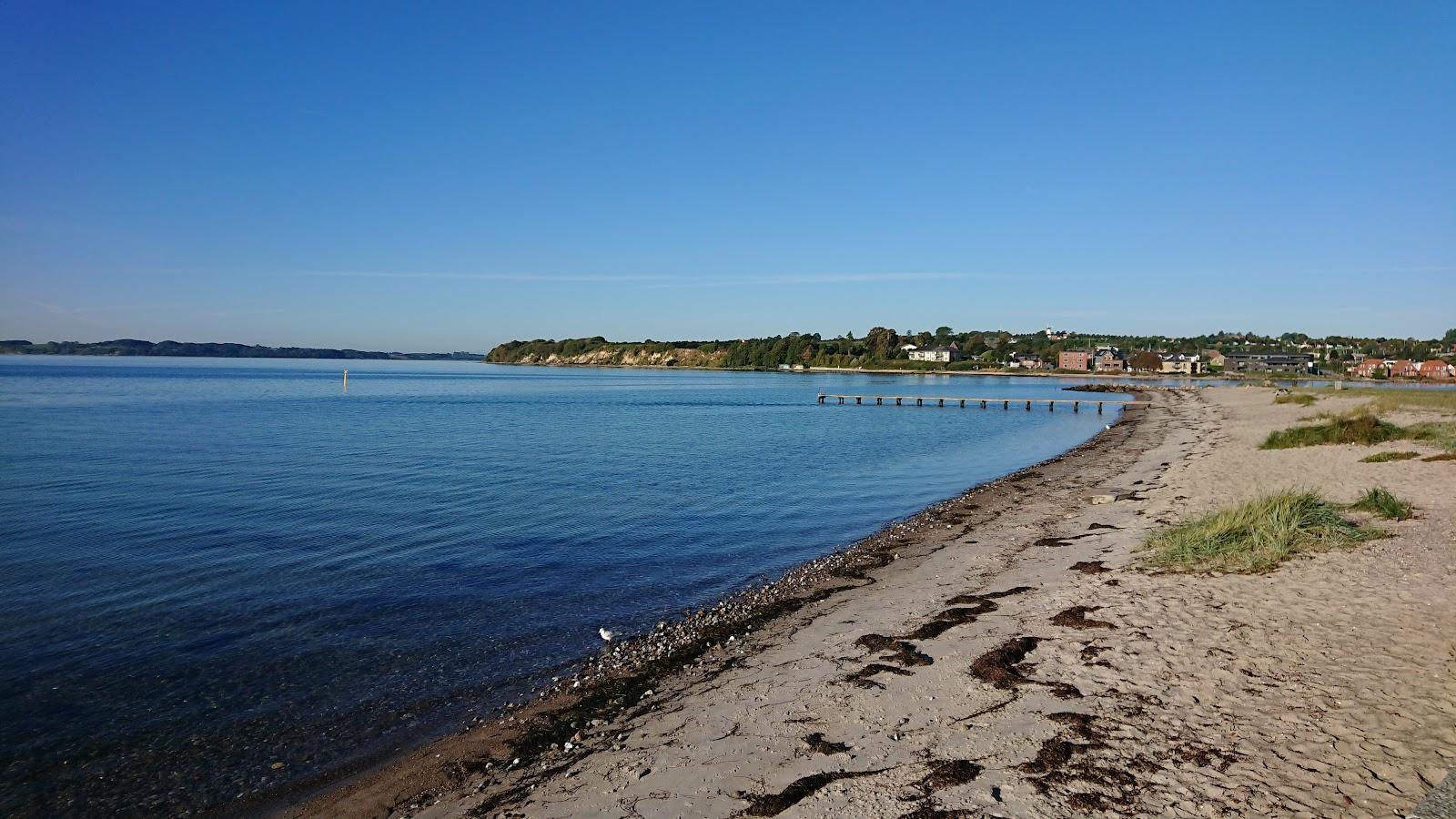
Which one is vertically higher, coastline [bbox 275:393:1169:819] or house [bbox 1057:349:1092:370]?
house [bbox 1057:349:1092:370]

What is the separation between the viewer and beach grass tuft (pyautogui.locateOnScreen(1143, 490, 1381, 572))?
11828 millimetres

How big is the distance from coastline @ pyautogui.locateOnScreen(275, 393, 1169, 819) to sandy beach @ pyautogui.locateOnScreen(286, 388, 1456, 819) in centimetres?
4

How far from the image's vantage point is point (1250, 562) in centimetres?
1158

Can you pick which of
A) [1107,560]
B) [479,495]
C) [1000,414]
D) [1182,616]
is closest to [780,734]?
[1182,616]

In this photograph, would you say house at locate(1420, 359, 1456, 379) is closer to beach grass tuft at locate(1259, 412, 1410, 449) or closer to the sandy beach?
beach grass tuft at locate(1259, 412, 1410, 449)

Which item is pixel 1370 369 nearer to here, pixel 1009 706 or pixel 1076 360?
pixel 1076 360

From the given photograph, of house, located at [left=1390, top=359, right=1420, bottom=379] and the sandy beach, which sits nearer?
the sandy beach

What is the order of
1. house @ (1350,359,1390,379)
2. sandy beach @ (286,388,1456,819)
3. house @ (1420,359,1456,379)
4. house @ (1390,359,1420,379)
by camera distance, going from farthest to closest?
house @ (1350,359,1390,379)
house @ (1390,359,1420,379)
house @ (1420,359,1456,379)
sandy beach @ (286,388,1456,819)

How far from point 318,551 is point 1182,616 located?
1522cm

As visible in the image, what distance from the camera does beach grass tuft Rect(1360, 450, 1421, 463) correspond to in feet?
72.0

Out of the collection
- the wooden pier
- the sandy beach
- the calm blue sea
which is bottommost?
the wooden pier

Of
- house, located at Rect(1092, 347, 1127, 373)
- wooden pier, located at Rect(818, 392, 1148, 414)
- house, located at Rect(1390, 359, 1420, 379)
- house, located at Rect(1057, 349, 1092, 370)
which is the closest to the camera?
wooden pier, located at Rect(818, 392, 1148, 414)

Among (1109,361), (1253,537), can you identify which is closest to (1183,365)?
(1109,361)

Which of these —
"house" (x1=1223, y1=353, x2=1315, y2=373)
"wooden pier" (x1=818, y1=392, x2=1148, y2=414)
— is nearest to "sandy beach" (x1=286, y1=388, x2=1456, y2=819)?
"wooden pier" (x1=818, y1=392, x2=1148, y2=414)
